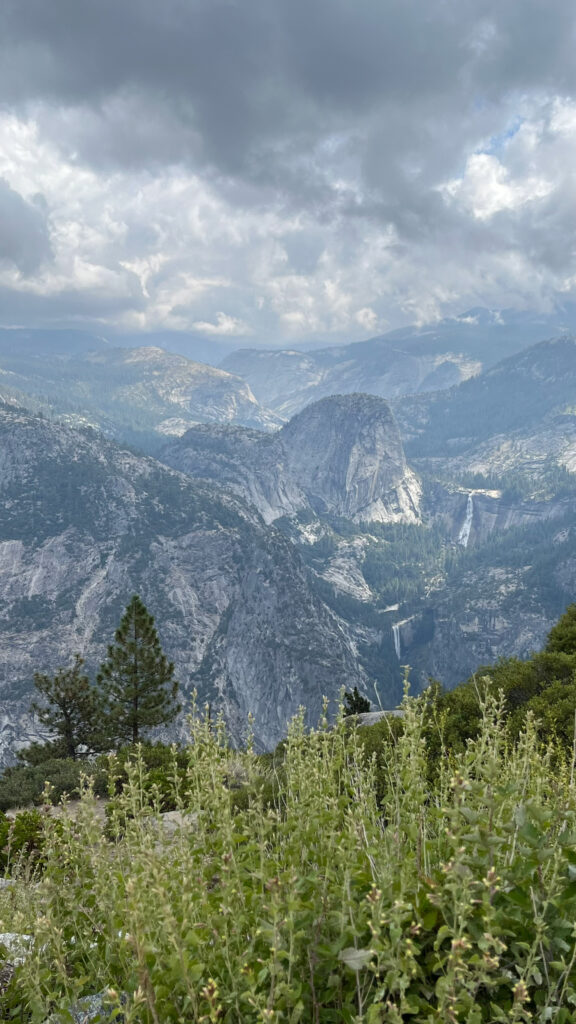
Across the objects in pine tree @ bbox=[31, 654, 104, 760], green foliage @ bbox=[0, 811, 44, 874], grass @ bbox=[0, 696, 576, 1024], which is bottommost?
pine tree @ bbox=[31, 654, 104, 760]

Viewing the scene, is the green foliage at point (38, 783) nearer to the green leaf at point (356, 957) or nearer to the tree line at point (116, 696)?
the tree line at point (116, 696)

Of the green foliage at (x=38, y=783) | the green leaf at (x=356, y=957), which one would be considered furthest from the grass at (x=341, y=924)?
the green foliage at (x=38, y=783)

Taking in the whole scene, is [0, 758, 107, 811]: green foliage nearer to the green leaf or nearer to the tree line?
the tree line

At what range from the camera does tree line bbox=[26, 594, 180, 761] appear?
3631 cm

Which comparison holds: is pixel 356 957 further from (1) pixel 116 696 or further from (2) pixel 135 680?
(1) pixel 116 696

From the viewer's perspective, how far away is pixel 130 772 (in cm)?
500

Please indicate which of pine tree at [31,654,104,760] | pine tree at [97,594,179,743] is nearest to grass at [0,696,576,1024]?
pine tree at [97,594,179,743]

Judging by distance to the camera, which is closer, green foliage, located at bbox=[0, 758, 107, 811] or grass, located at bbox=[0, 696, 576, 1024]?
grass, located at bbox=[0, 696, 576, 1024]

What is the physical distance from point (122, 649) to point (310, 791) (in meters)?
36.9

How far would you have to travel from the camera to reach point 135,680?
37875 millimetres

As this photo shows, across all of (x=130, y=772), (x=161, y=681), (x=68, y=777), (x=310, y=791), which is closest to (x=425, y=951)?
(x=310, y=791)

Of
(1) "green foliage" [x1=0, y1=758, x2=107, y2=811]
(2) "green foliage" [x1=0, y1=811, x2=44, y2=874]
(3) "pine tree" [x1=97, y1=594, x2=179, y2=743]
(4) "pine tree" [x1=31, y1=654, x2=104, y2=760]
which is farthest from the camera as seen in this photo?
(3) "pine tree" [x1=97, y1=594, x2=179, y2=743]

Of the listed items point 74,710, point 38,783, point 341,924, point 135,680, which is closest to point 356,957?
point 341,924

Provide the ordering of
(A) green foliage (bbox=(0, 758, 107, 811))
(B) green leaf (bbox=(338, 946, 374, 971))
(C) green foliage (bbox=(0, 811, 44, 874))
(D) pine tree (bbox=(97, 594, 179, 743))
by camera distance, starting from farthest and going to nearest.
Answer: (D) pine tree (bbox=(97, 594, 179, 743)) < (A) green foliage (bbox=(0, 758, 107, 811)) < (C) green foliage (bbox=(0, 811, 44, 874)) < (B) green leaf (bbox=(338, 946, 374, 971))
